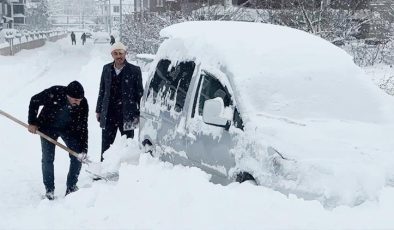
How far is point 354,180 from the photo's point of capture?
376 cm

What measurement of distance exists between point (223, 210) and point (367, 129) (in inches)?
64.1

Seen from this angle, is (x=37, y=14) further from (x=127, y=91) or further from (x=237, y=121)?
(x=237, y=121)

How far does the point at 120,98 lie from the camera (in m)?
6.48

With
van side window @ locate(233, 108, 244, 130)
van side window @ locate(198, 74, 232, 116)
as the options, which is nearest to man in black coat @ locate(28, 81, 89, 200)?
van side window @ locate(198, 74, 232, 116)

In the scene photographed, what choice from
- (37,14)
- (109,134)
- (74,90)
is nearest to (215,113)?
(74,90)

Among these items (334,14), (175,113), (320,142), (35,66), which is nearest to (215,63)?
(175,113)

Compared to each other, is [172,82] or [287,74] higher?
[287,74]

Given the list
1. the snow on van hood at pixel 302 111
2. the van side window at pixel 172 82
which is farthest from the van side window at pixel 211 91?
the van side window at pixel 172 82

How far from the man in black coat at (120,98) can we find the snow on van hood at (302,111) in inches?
39.2

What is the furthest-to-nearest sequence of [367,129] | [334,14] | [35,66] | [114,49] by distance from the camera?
[35,66], [334,14], [114,49], [367,129]

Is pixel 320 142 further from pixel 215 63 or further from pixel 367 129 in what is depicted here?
pixel 215 63

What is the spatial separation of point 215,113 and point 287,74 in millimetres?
833

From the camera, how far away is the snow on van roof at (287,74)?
4551 mm

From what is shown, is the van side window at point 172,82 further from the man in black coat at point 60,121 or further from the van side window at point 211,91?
the man in black coat at point 60,121
